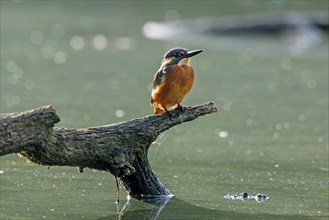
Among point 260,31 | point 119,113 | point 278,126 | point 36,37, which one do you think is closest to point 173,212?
point 278,126

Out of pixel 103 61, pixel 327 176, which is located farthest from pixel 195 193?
pixel 103 61

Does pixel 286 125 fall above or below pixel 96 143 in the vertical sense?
above

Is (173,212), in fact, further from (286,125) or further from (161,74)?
(286,125)

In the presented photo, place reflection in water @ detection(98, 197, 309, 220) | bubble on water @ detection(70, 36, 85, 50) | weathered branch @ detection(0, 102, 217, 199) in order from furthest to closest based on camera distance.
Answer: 1. bubble on water @ detection(70, 36, 85, 50)
2. reflection in water @ detection(98, 197, 309, 220)
3. weathered branch @ detection(0, 102, 217, 199)

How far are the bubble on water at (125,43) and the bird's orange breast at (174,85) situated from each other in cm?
1175

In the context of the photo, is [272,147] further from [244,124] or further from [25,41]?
[25,41]

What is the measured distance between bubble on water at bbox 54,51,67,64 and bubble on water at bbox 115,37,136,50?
156 centimetres

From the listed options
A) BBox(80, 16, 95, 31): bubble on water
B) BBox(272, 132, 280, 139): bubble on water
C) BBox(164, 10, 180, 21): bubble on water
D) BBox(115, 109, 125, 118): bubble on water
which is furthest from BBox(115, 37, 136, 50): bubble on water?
BBox(272, 132, 280, 139): bubble on water

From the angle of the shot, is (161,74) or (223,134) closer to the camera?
(161,74)

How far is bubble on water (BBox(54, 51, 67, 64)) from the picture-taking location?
16734 millimetres

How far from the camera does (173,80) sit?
7.05 meters

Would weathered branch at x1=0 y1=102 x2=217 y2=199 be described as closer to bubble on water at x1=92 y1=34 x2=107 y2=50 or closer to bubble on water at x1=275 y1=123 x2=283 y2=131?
bubble on water at x1=275 y1=123 x2=283 y2=131

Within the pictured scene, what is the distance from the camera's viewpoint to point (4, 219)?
20.5ft

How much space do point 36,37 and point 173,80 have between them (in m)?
13.5
